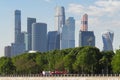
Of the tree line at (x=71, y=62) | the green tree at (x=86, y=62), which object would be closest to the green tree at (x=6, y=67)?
the tree line at (x=71, y=62)

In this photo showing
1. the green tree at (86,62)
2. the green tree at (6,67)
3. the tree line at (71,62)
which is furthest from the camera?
the green tree at (6,67)

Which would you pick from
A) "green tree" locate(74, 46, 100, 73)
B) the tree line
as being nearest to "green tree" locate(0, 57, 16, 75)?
the tree line

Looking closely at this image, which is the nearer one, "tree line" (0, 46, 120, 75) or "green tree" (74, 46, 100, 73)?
"green tree" (74, 46, 100, 73)

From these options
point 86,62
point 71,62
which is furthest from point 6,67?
point 86,62

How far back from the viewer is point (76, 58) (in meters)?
139

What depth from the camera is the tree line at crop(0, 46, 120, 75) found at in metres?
132

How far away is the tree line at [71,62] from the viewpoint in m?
132

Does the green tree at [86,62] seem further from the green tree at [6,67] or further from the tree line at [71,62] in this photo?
the green tree at [6,67]

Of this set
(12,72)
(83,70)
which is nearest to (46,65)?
(12,72)

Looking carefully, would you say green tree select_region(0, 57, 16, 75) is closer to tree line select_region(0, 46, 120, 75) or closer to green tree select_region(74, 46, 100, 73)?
tree line select_region(0, 46, 120, 75)

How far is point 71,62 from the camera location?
138250 millimetres

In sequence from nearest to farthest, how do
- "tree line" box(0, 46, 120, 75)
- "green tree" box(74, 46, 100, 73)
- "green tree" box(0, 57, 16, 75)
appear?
"green tree" box(74, 46, 100, 73), "tree line" box(0, 46, 120, 75), "green tree" box(0, 57, 16, 75)

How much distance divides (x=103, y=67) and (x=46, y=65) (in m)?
31.2

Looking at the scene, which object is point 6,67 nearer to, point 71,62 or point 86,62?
point 71,62
